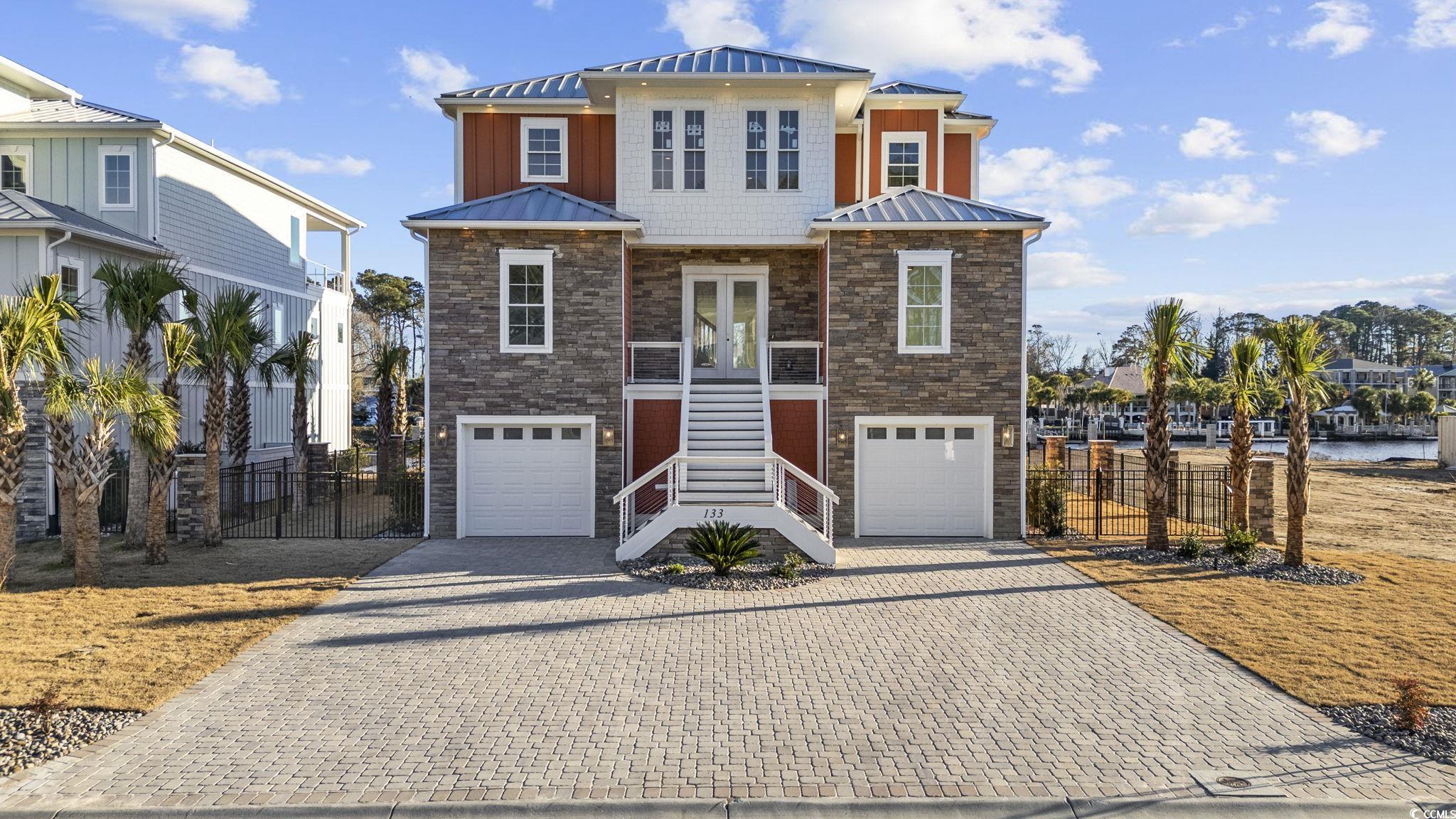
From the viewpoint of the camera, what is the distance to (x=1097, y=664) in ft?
29.8

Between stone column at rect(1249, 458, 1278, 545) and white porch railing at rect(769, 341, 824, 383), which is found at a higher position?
white porch railing at rect(769, 341, 824, 383)

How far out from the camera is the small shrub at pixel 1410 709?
7.22 meters

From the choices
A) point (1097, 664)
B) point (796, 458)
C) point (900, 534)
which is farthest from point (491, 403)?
point (1097, 664)

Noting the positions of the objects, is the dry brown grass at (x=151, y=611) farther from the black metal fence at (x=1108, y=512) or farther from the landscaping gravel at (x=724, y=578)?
the black metal fence at (x=1108, y=512)

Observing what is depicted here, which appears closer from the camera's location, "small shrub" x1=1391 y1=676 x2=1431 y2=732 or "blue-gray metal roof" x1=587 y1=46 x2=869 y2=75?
"small shrub" x1=1391 y1=676 x2=1431 y2=732

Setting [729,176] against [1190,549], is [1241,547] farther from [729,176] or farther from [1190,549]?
[729,176]

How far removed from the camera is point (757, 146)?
17547mm

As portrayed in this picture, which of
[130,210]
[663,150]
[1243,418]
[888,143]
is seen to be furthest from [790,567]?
[130,210]

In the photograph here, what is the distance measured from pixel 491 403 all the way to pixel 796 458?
629 centimetres

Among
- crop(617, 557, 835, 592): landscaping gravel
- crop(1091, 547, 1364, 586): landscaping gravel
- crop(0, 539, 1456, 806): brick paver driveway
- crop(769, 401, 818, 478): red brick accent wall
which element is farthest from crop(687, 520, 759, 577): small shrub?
crop(1091, 547, 1364, 586): landscaping gravel

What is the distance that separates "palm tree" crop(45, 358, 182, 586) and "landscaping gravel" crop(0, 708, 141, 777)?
17.4ft

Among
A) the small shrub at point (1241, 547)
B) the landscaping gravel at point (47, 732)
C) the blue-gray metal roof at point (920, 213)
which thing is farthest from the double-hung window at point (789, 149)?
the landscaping gravel at point (47, 732)

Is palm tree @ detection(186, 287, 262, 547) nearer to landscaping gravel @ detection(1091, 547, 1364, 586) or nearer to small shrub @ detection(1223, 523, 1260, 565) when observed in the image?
landscaping gravel @ detection(1091, 547, 1364, 586)

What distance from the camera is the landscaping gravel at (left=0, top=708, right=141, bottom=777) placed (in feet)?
21.7
